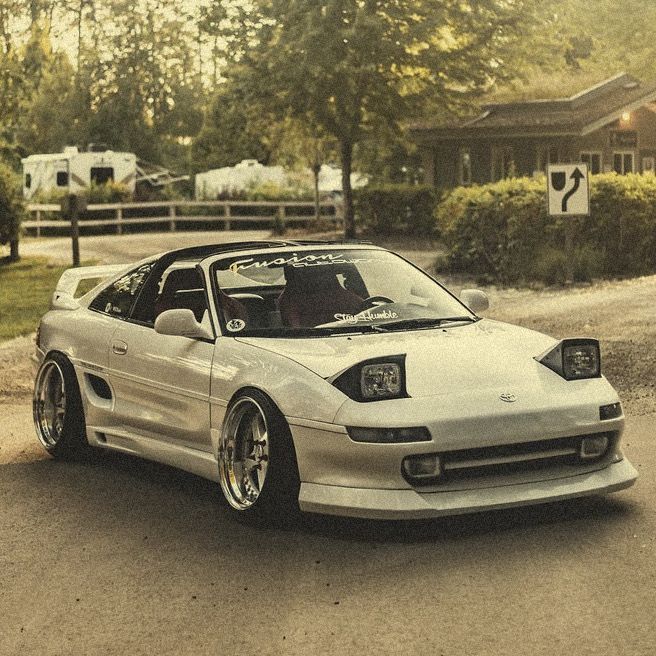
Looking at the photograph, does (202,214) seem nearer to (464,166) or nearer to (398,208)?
(464,166)

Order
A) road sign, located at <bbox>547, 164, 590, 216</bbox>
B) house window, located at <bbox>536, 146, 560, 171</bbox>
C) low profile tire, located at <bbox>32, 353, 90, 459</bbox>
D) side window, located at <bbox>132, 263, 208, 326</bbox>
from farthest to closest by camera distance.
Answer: house window, located at <bbox>536, 146, 560, 171</bbox>
road sign, located at <bbox>547, 164, 590, 216</bbox>
low profile tire, located at <bbox>32, 353, 90, 459</bbox>
side window, located at <bbox>132, 263, 208, 326</bbox>

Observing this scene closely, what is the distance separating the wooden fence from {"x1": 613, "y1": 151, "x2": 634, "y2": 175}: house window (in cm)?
860

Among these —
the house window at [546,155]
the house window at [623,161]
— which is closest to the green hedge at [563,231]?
the house window at [546,155]

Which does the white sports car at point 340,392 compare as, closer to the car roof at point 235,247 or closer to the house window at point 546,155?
the car roof at point 235,247

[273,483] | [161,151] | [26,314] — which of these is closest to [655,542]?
[273,483]

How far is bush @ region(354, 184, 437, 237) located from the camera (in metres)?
37.3

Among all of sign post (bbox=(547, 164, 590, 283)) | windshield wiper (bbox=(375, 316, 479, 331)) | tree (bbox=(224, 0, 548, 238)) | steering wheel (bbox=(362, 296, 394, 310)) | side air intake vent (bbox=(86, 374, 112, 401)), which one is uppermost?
tree (bbox=(224, 0, 548, 238))

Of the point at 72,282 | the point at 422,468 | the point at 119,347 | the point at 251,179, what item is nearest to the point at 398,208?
the point at 251,179

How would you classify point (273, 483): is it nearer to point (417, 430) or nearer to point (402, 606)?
point (417, 430)

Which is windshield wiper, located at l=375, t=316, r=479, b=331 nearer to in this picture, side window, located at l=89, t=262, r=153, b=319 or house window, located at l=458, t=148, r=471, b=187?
side window, located at l=89, t=262, r=153, b=319

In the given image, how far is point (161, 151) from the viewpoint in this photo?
8275 cm

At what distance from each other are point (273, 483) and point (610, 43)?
37.7m

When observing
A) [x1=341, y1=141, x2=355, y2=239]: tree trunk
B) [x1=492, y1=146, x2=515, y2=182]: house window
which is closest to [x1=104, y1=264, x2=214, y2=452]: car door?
[x1=341, y1=141, x2=355, y2=239]: tree trunk

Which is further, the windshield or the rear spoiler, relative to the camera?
the rear spoiler
